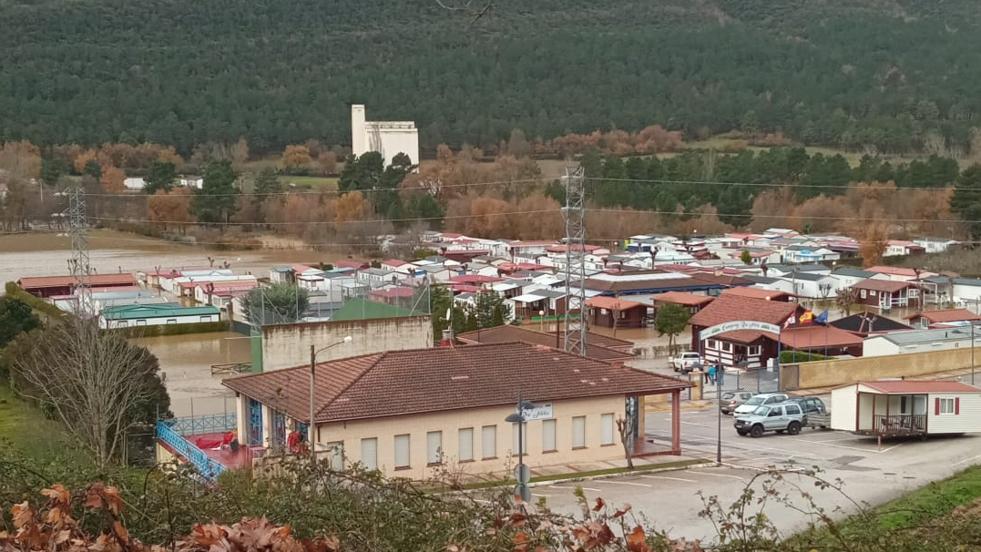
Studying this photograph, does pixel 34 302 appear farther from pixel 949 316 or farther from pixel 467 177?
pixel 467 177

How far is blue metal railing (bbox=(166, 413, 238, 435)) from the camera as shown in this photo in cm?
1708

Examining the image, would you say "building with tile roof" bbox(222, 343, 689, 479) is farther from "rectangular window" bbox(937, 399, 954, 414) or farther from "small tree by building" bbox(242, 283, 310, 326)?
"small tree by building" bbox(242, 283, 310, 326)

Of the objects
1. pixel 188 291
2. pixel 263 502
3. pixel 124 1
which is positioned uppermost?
pixel 124 1

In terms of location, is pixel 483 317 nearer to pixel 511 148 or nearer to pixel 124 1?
pixel 511 148

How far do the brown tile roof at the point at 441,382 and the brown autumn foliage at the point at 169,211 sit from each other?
47.3 m

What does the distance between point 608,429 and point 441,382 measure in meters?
2.18

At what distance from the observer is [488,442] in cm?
1484

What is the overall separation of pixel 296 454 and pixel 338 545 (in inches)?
56.2

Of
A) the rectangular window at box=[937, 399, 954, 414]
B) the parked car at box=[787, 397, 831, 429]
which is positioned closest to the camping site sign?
the parked car at box=[787, 397, 831, 429]

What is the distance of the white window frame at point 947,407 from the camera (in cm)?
1659

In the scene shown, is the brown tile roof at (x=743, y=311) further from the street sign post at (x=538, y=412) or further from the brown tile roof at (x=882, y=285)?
the street sign post at (x=538, y=412)

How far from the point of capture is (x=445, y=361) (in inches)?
615

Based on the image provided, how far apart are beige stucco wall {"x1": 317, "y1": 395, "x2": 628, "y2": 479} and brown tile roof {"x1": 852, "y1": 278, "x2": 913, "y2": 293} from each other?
22.4m

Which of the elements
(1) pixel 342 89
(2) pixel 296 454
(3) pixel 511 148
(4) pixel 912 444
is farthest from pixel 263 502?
(1) pixel 342 89
